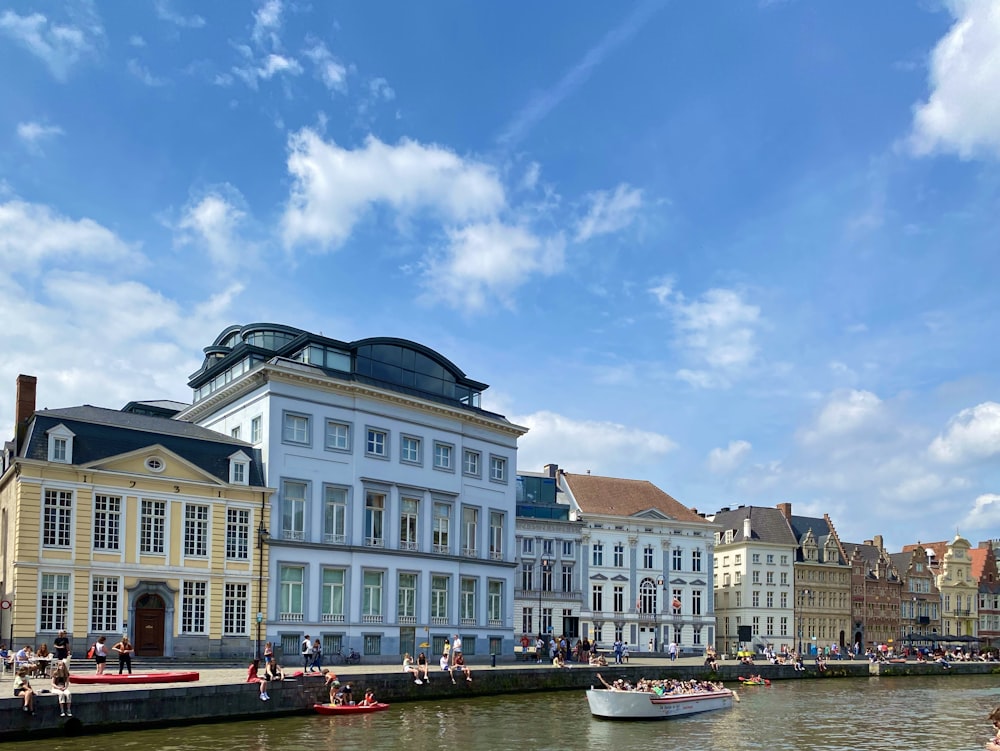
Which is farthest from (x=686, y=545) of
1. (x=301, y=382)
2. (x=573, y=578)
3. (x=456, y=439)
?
(x=301, y=382)

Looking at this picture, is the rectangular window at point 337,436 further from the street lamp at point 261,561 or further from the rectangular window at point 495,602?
the rectangular window at point 495,602

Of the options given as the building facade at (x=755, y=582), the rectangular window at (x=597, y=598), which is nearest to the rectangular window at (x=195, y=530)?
the rectangular window at (x=597, y=598)

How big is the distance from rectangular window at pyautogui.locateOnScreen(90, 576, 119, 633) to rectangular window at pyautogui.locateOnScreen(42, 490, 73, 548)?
7.66ft

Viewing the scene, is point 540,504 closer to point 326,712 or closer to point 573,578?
point 573,578

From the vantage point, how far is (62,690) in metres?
32.7

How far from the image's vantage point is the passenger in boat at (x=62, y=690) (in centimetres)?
3253

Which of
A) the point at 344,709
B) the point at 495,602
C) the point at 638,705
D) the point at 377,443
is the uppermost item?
the point at 377,443

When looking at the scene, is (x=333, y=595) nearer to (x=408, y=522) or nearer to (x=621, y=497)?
(x=408, y=522)

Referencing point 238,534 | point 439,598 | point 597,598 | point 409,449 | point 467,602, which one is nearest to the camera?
point 238,534

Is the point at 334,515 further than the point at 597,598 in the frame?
No

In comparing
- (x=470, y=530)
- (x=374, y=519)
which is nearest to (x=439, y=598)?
(x=470, y=530)

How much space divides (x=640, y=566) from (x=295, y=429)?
3907 centimetres

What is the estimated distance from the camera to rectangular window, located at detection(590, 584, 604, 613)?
83125 millimetres

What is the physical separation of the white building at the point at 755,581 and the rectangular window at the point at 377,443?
152ft
